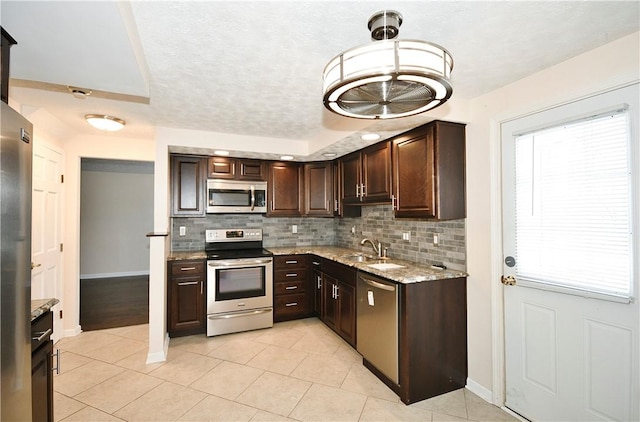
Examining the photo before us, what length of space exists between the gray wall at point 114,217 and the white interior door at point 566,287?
699 centimetres

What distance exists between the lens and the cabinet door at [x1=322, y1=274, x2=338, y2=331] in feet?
11.5

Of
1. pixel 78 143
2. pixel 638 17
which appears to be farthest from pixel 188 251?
pixel 638 17

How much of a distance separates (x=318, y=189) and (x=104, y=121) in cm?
258

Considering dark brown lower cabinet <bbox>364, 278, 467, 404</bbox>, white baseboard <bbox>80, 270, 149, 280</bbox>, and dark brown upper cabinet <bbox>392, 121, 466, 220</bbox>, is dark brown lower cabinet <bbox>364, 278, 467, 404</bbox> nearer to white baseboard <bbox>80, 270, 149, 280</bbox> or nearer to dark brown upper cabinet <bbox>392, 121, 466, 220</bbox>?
dark brown upper cabinet <bbox>392, 121, 466, 220</bbox>

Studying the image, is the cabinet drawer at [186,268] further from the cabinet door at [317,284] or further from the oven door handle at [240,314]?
the cabinet door at [317,284]

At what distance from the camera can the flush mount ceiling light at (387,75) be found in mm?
1035

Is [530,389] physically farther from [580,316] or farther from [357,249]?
[357,249]

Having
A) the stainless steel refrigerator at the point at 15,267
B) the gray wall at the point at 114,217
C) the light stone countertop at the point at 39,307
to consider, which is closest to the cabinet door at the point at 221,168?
the light stone countertop at the point at 39,307

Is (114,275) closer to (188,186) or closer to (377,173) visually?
(188,186)

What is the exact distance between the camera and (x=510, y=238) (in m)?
2.24

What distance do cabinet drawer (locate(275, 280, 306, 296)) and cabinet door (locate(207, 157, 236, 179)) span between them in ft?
5.14

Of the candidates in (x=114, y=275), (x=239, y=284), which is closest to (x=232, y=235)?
(x=239, y=284)

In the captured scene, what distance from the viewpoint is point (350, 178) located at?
385 centimetres

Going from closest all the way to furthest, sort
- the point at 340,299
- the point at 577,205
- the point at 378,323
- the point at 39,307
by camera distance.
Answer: the point at 39,307 → the point at 577,205 → the point at 378,323 → the point at 340,299
